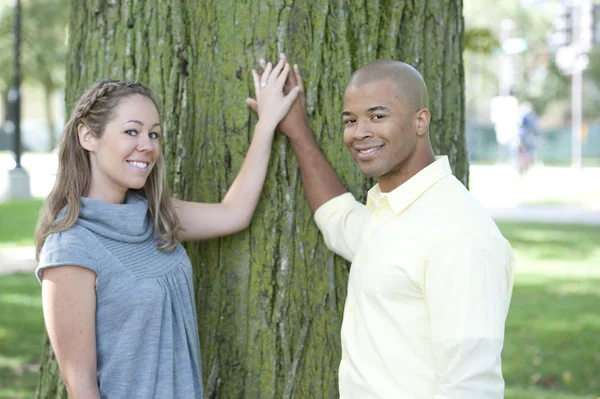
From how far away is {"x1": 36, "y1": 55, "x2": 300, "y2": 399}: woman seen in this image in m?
2.45

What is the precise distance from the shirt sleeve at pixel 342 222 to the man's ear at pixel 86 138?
87 centimetres

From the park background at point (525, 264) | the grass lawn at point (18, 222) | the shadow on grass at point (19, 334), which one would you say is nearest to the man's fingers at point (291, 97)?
the park background at point (525, 264)

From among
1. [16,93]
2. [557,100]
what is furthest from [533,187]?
[557,100]

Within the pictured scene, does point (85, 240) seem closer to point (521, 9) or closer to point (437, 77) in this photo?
point (437, 77)

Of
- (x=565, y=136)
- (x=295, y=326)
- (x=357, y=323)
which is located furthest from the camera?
(x=565, y=136)

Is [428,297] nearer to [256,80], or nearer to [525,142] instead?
[256,80]

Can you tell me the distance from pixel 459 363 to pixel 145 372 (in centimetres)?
102

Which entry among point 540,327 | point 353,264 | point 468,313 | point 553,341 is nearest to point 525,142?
point 540,327

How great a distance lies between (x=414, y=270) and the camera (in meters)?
2.32

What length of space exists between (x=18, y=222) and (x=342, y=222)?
11.1m

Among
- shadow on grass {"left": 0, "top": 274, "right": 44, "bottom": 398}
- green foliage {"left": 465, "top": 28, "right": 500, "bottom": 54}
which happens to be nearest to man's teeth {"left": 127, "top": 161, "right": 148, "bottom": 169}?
shadow on grass {"left": 0, "top": 274, "right": 44, "bottom": 398}

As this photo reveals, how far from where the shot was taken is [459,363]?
2.15 meters

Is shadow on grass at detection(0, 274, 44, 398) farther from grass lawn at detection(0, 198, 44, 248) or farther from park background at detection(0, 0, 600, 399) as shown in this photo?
grass lawn at detection(0, 198, 44, 248)

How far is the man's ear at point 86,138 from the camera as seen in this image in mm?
2677
